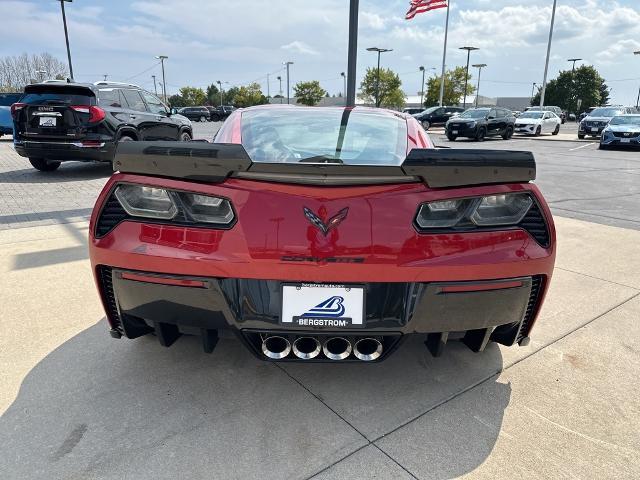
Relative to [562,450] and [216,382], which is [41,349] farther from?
[562,450]

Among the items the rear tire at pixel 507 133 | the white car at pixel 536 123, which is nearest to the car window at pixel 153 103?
the rear tire at pixel 507 133

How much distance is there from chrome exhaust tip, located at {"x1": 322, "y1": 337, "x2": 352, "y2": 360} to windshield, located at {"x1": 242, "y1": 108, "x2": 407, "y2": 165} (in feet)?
2.64

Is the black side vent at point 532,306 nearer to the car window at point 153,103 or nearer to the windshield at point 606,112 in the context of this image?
the car window at point 153,103

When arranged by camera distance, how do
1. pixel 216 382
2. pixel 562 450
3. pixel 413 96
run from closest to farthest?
pixel 562 450, pixel 216 382, pixel 413 96

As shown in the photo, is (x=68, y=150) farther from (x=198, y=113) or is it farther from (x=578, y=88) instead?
(x=578, y=88)

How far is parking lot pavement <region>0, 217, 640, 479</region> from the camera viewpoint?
1.70m

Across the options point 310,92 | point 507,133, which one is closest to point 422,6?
point 507,133

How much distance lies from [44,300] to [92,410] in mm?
1428

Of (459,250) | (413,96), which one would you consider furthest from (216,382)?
(413,96)

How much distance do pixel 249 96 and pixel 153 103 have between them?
79.8 meters

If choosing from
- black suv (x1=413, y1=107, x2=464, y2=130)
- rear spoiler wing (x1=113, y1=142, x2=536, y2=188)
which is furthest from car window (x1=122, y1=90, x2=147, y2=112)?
black suv (x1=413, y1=107, x2=464, y2=130)

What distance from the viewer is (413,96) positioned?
4375 inches

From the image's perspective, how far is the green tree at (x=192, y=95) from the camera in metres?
90.7

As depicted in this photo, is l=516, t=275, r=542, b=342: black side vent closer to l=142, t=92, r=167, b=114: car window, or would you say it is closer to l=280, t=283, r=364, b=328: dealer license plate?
l=280, t=283, r=364, b=328: dealer license plate
